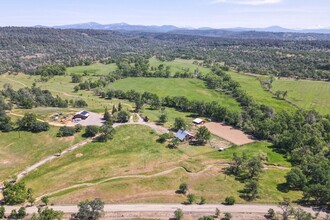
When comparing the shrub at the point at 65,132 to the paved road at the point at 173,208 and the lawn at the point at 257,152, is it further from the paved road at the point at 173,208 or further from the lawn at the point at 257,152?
the lawn at the point at 257,152

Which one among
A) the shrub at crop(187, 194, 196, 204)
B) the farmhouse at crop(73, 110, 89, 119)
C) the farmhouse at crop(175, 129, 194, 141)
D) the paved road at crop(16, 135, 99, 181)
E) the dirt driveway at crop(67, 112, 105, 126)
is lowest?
the paved road at crop(16, 135, 99, 181)

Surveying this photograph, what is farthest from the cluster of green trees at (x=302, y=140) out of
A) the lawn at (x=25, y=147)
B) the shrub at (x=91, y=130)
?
the lawn at (x=25, y=147)

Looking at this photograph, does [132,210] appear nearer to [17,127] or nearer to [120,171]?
[120,171]

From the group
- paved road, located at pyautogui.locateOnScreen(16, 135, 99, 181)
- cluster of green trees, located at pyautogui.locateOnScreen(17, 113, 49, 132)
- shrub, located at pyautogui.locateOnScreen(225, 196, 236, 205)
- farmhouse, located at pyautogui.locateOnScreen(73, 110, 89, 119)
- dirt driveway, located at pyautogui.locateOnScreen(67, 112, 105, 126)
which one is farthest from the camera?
farmhouse, located at pyautogui.locateOnScreen(73, 110, 89, 119)

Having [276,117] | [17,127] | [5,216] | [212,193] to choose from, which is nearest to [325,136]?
[276,117]

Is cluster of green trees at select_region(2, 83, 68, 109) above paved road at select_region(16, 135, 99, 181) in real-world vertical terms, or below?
above

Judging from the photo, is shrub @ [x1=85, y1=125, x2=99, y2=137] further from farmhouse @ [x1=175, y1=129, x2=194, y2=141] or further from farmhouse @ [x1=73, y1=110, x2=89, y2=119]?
farmhouse @ [x1=175, y1=129, x2=194, y2=141]

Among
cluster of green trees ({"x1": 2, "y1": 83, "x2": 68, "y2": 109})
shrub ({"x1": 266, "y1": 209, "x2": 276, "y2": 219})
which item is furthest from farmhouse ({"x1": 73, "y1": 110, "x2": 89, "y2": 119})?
shrub ({"x1": 266, "y1": 209, "x2": 276, "y2": 219})
